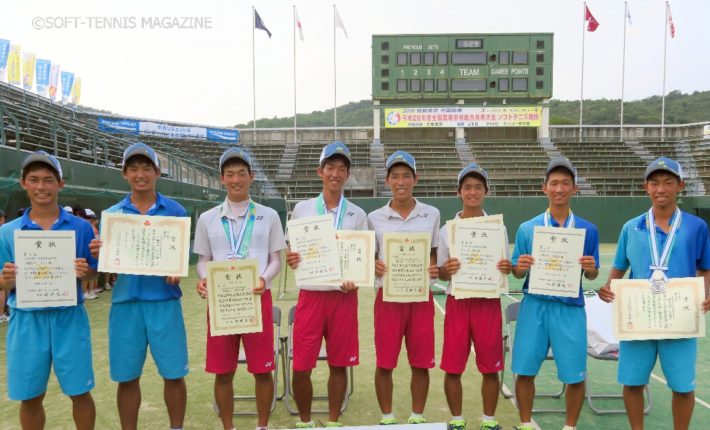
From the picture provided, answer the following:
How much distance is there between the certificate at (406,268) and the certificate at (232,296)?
94 cm

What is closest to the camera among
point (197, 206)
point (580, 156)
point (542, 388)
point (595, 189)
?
point (542, 388)

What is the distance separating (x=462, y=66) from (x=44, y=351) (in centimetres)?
2861

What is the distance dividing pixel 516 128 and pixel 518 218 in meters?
13.1

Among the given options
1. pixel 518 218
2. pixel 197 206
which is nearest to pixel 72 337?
pixel 197 206

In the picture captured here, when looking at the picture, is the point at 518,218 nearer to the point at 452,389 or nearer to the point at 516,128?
the point at 516,128

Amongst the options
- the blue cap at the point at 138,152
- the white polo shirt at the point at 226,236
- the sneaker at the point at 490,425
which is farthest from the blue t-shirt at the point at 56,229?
the sneaker at the point at 490,425

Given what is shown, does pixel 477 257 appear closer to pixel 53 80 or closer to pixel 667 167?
pixel 667 167

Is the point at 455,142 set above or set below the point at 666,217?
above

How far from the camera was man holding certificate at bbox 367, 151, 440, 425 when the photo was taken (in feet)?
11.4

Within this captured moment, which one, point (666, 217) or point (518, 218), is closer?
Result: point (666, 217)

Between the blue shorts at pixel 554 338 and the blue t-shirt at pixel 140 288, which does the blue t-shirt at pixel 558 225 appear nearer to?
the blue shorts at pixel 554 338

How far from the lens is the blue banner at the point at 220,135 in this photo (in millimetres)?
32531

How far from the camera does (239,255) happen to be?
3.34 m

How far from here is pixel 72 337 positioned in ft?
9.95
